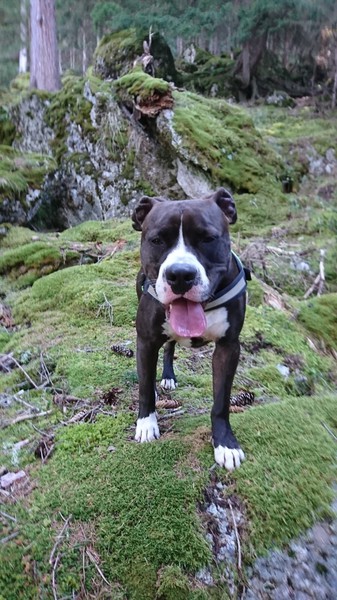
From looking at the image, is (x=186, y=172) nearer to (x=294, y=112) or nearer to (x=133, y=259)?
(x=133, y=259)

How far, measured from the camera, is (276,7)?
538 inches

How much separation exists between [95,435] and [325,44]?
1872cm

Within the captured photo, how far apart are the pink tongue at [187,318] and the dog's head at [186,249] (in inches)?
1.9

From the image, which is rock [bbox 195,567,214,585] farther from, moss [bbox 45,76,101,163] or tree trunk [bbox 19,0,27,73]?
tree trunk [bbox 19,0,27,73]

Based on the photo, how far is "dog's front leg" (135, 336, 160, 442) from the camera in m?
2.61

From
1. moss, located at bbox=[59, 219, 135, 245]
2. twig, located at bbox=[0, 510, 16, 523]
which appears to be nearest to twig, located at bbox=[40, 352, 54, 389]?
twig, located at bbox=[0, 510, 16, 523]

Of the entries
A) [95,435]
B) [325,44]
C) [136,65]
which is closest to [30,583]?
[95,435]

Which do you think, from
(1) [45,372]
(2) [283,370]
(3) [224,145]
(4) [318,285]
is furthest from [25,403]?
(3) [224,145]

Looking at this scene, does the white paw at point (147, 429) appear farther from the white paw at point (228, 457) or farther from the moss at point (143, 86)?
the moss at point (143, 86)

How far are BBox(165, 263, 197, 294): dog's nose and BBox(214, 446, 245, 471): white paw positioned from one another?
2.71ft

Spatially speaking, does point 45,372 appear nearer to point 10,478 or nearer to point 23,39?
point 10,478

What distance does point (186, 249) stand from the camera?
2242mm

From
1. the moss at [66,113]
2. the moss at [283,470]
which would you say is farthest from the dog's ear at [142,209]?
the moss at [66,113]

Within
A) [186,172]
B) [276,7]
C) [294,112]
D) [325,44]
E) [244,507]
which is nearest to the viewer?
[244,507]
